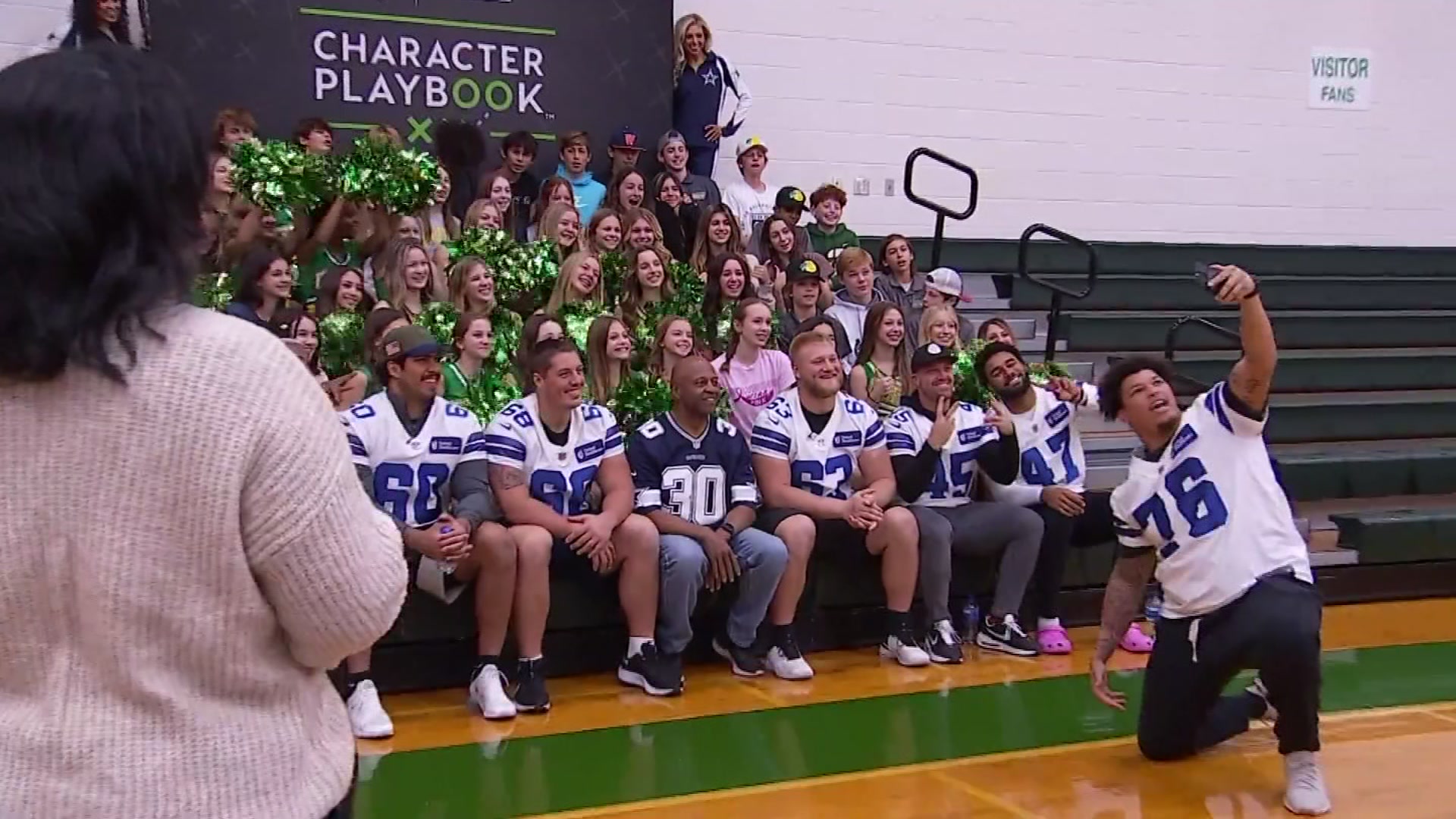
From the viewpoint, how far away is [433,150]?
27.8ft

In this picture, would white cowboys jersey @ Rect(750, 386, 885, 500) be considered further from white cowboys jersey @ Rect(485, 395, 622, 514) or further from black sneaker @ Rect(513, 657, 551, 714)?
black sneaker @ Rect(513, 657, 551, 714)

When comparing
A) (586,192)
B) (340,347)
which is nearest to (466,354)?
(340,347)

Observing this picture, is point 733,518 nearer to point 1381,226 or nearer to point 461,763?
point 461,763

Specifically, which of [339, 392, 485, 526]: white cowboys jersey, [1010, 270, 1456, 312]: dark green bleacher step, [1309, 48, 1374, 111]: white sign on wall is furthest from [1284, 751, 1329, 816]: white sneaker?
[1309, 48, 1374, 111]: white sign on wall

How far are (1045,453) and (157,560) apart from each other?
5.23 metres

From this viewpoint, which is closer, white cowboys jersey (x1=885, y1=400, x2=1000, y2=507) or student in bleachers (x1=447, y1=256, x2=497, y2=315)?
white cowboys jersey (x1=885, y1=400, x2=1000, y2=507)

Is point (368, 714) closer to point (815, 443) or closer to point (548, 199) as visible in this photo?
point (815, 443)

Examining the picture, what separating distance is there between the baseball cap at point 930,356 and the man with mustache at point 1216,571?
167cm

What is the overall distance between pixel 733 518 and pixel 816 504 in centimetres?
36

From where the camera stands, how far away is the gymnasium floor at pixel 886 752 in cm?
400

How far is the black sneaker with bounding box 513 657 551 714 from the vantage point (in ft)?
16.4

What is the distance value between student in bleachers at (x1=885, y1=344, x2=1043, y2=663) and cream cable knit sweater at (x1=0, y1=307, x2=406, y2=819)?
15.1 feet

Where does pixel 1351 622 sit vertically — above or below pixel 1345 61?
below

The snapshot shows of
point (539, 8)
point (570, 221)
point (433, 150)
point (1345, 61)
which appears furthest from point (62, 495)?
point (1345, 61)
